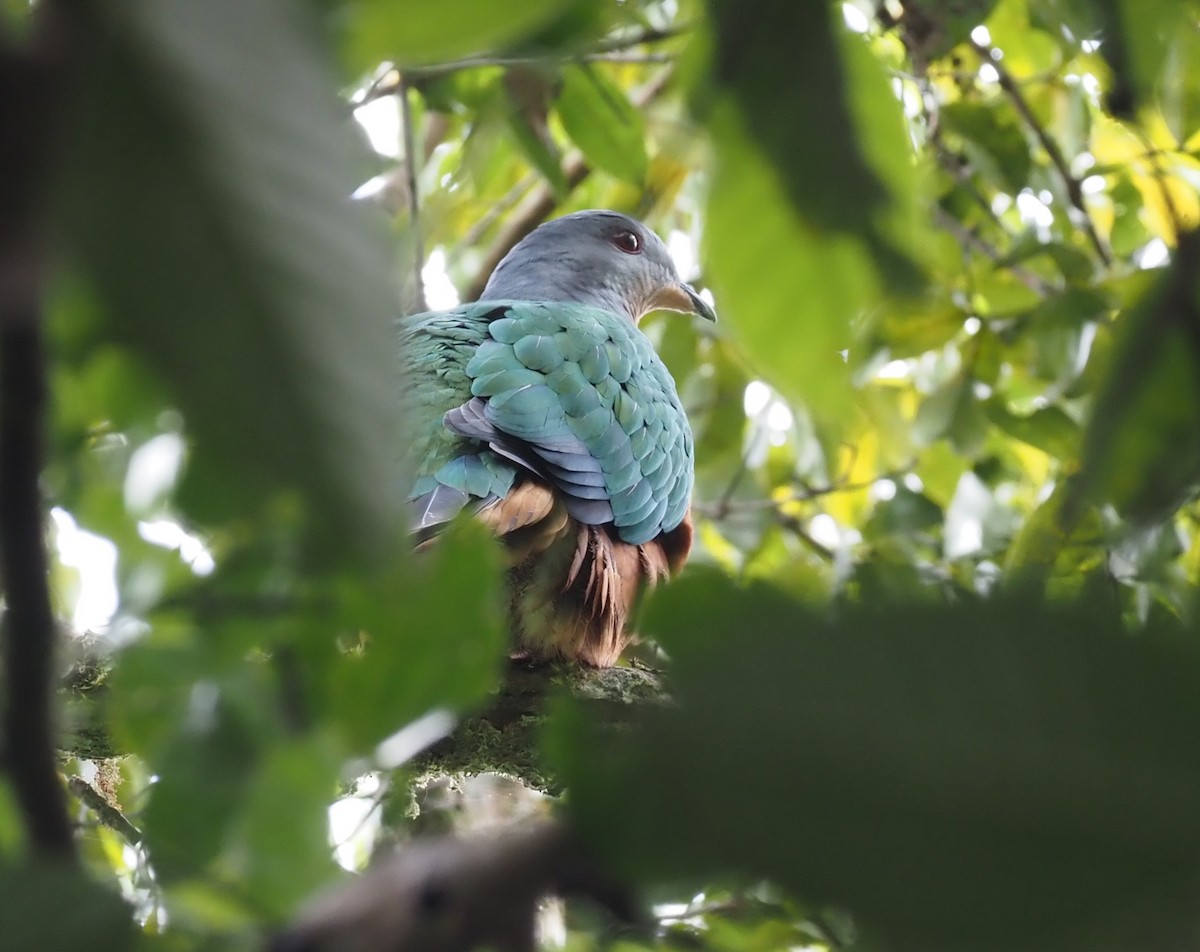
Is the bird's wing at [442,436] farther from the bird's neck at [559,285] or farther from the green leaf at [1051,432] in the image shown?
the green leaf at [1051,432]

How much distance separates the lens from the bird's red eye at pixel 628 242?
4.02m

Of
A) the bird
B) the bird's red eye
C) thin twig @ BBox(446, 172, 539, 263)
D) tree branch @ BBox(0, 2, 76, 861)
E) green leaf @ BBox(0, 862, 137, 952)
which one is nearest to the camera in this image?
tree branch @ BBox(0, 2, 76, 861)

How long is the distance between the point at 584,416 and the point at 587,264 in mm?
1192

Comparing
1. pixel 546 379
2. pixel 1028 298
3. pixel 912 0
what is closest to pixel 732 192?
pixel 912 0

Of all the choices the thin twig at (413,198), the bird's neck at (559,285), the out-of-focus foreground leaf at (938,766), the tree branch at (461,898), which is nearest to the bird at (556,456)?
the thin twig at (413,198)

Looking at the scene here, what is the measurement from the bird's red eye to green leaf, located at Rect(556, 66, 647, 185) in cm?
187

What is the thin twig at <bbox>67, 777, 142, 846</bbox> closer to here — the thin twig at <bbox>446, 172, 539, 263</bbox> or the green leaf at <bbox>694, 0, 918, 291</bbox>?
the green leaf at <bbox>694, 0, 918, 291</bbox>

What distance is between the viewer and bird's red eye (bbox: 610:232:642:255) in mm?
4020

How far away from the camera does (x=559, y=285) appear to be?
3924mm

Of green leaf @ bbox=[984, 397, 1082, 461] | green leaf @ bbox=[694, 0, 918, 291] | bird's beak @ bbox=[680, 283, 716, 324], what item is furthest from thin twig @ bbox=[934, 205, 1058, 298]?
green leaf @ bbox=[694, 0, 918, 291]

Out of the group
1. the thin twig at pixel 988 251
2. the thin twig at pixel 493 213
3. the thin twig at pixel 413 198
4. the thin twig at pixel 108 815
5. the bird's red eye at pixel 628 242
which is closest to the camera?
the thin twig at pixel 108 815

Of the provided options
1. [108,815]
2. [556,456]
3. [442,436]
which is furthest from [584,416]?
[108,815]

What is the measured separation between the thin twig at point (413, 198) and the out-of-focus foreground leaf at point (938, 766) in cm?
184

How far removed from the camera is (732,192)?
0.51 m
